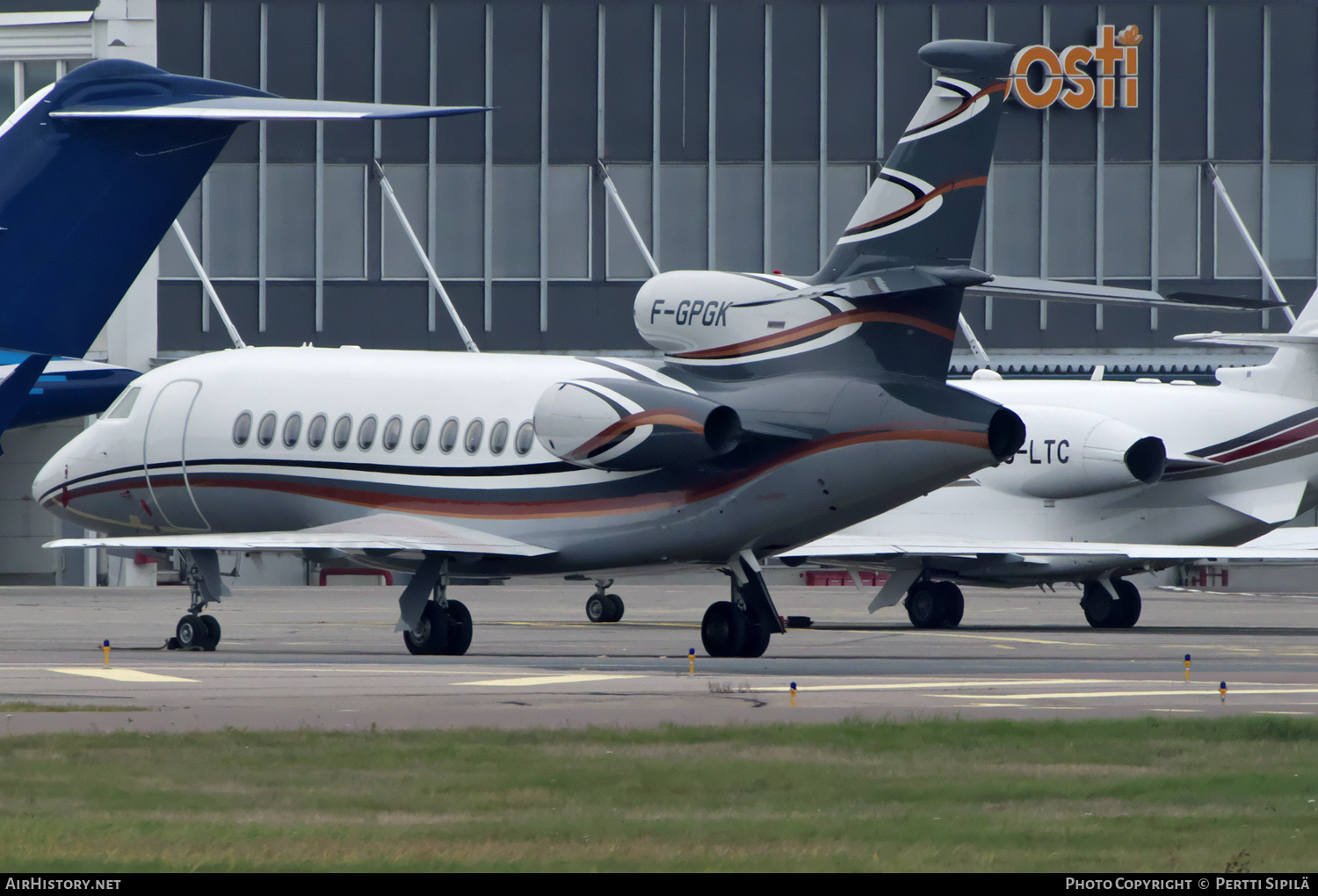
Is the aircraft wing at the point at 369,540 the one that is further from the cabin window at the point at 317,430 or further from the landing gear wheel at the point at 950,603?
the landing gear wheel at the point at 950,603

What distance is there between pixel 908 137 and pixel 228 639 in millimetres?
11501

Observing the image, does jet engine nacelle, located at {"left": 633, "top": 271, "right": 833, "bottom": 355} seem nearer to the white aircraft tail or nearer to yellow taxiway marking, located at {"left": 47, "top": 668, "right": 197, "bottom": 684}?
yellow taxiway marking, located at {"left": 47, "top": 668, "right": 197, "bottom": 684}

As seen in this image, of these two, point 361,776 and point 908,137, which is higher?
point 908,137

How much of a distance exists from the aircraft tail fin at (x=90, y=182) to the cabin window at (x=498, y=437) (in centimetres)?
772

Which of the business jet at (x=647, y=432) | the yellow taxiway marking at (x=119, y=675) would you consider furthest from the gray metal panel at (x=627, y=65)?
the yellow taxiway marking at (x=119, y=675)

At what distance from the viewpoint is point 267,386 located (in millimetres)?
25594

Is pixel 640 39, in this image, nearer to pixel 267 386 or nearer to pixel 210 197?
pixel 210 197

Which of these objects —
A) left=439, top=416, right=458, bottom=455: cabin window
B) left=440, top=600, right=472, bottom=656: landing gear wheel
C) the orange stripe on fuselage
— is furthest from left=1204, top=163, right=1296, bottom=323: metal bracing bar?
left=440, top=600, right=472, bottom=656: landing gear wheel

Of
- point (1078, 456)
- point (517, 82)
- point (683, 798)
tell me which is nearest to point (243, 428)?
point (1078, 456)

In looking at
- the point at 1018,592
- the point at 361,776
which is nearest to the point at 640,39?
the point at 1018,592

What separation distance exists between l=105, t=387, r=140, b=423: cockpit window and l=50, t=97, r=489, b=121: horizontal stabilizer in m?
11.2

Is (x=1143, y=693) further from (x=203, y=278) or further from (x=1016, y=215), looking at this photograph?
(x=203, y=278)

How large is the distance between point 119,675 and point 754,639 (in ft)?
24.8

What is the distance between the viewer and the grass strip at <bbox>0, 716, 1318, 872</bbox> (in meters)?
8.75
